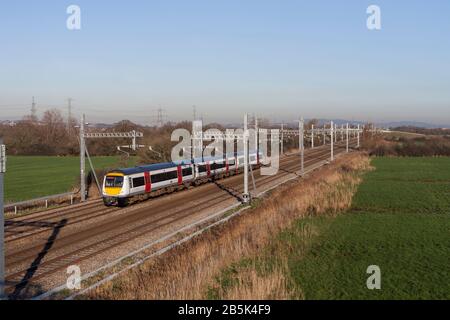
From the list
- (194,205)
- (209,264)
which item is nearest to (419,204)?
(194,205)

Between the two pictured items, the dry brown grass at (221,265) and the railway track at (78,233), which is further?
the railway track at (78,233)

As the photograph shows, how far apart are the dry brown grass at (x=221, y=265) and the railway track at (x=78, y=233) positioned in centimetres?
327

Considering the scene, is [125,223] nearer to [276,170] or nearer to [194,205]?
[194,205]

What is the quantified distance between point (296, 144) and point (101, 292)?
10200cm

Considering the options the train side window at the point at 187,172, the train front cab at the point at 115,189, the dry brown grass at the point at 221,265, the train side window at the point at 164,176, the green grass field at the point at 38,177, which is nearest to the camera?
the dry brown grass at the point at 221,265

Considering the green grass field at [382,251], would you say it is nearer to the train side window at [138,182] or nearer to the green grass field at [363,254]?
the green grass field at [363,254]

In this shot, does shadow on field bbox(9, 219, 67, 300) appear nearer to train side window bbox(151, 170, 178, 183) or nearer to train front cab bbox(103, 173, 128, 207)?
train front cab bbox(103, 173, 128, 207)

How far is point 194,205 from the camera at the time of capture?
30656mm

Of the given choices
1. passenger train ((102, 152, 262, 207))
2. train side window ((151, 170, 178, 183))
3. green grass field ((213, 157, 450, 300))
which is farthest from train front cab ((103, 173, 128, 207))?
green grass field ((213, 157, 450, 300))

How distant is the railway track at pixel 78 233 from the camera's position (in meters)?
16.9

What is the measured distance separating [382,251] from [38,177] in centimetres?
5009

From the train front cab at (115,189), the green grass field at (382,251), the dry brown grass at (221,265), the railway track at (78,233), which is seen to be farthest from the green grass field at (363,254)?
the train front cab at (115,189)

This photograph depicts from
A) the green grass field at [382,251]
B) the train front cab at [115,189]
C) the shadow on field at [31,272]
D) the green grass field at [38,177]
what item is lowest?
the green grass field at [38,177]
